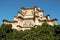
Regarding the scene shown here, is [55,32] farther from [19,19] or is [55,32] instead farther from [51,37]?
[19,19]

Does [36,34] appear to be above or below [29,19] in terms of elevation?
below

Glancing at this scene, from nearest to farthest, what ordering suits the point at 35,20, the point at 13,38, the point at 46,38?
the point at 46,38 < the point at 13,38 < the point at 35,20

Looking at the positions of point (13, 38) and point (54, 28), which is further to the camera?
point (54, 28)

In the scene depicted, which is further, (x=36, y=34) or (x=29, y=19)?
(x=29, y=19)

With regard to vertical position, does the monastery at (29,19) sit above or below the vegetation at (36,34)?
above

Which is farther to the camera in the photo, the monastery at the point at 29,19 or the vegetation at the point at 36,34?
the monastery at the point at 29,19

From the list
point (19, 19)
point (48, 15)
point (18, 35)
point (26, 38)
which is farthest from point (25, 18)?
point (26, 38)

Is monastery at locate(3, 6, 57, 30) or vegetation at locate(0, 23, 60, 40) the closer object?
vegetation at locate(0, 23, 60, 40)

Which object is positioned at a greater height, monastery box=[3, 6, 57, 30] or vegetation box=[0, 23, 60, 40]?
monastery box=[3, 6, 57, 30]

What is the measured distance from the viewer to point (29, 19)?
4103cm

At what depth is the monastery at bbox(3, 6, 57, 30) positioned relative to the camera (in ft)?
130

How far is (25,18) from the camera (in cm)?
4162

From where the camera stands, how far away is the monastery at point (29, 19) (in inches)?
1563

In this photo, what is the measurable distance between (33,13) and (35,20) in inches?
118
